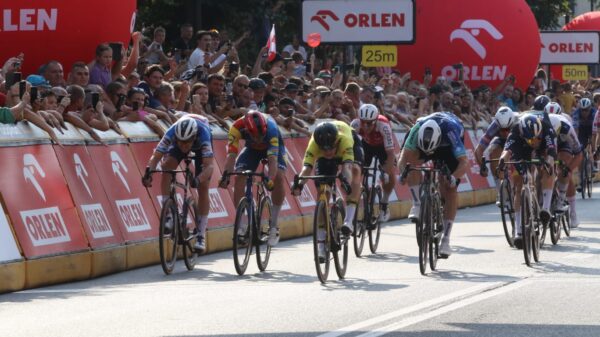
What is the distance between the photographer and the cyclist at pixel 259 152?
52.3 feet

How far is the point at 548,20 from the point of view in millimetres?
52938

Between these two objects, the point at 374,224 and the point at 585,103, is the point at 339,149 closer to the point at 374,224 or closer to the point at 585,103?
the point at 374,224

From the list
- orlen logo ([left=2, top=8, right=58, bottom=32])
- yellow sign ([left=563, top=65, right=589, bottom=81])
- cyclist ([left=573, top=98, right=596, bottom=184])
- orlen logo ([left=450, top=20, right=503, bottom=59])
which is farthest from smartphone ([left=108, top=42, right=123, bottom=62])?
yellow sign ([left=563, top=65, right=589, bottom=81])

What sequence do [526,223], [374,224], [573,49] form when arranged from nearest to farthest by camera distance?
[526,223], [374,224], [573,49]

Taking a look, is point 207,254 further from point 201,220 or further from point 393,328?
point 393,328

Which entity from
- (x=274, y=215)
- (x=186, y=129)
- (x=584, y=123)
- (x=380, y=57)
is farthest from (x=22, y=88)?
(x=584, y=123)

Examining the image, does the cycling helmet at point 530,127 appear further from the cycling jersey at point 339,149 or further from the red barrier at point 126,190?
the red barrier at point 126,190

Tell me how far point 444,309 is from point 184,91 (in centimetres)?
762

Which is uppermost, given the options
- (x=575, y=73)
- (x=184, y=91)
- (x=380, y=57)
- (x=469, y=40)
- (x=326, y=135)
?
(x=469, y=40)

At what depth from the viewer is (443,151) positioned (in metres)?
16.1

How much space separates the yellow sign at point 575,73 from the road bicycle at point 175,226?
105ft

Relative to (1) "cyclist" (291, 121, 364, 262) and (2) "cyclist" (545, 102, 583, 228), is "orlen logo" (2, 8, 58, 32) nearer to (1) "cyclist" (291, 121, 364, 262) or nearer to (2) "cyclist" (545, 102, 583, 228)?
(1) "cyclist" (291, 121, 364, 262)

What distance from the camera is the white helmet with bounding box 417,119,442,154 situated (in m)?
A: 15.3

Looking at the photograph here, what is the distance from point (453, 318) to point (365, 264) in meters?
5.39
